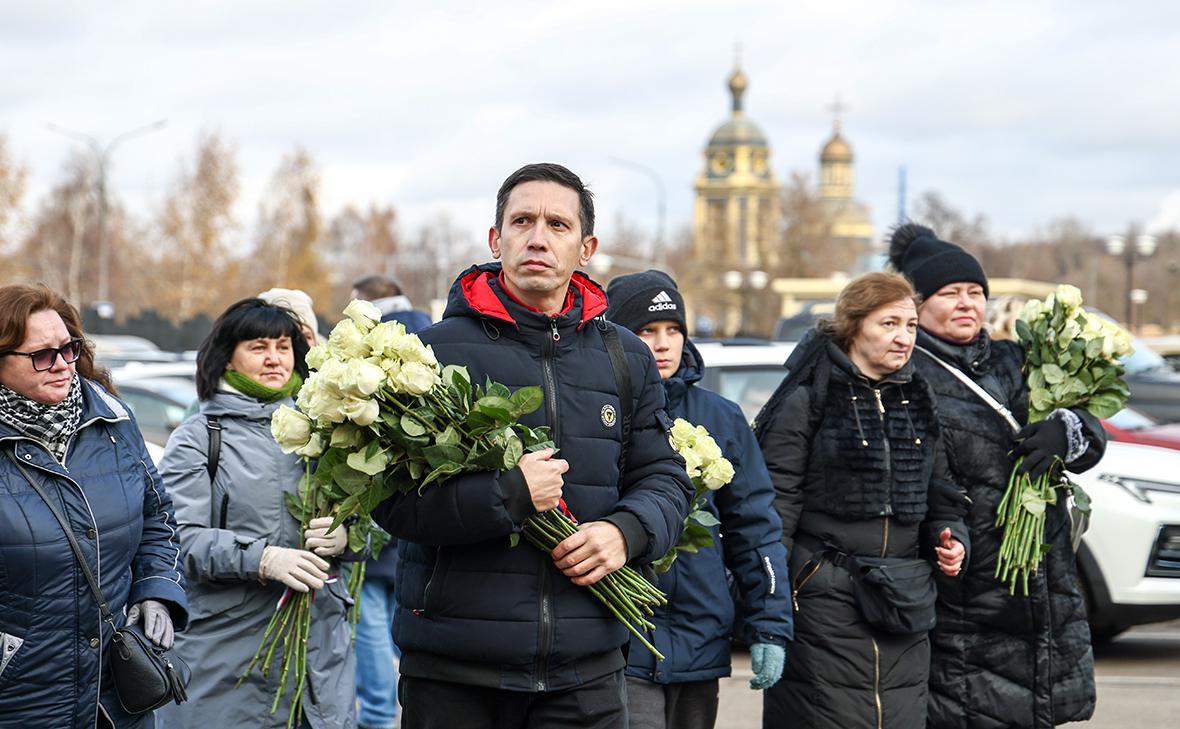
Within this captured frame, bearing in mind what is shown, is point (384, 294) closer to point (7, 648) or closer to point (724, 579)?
point (724, 579)

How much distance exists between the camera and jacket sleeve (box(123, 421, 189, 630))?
4.21m

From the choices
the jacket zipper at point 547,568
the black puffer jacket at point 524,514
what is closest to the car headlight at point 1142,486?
the black puffer jacket at point 524,514

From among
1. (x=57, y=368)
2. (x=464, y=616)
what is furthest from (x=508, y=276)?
(x=57, y=368)

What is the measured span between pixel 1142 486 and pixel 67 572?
6.89 m

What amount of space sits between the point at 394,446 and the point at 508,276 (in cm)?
52

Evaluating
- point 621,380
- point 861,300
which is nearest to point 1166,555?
point 861,300

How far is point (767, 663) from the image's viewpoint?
4652mm

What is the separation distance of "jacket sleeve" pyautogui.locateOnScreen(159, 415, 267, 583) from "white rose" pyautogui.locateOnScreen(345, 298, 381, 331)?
1636 mm

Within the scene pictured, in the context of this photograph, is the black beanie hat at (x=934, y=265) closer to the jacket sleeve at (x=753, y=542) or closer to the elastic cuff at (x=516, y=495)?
the jacket sleeve at (x=753, y=542)

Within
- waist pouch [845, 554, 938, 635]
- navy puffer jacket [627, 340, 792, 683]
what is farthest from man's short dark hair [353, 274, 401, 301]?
waist pouch [845, 554, 938, 635]

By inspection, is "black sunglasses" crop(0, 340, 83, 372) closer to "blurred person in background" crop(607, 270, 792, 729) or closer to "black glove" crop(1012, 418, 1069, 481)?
"blurred person in background" crop(607, 270, 792, 729)

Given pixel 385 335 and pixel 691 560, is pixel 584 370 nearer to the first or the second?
pixel 385 335

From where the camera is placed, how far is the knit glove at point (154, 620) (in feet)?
13.6

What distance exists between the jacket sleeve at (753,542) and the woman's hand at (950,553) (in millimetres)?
620
